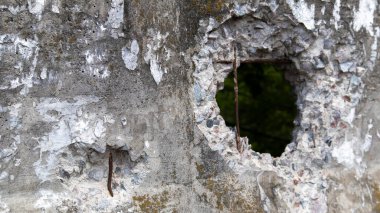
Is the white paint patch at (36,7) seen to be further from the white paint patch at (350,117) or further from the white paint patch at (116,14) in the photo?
the white paint patch at (350,117)

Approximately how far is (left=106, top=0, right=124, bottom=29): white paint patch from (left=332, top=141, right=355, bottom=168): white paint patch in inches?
48.3

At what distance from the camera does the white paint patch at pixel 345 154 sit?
273 centimetres

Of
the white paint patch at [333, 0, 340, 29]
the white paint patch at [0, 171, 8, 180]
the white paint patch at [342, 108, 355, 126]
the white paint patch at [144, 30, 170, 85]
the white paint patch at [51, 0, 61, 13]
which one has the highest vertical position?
the white paint patch at [333, 0, 340, 29]

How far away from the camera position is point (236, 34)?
2562mm

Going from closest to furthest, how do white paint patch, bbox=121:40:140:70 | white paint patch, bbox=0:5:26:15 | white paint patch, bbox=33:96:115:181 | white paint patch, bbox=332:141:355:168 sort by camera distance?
white paint patch, bbox=0:5:26:15 → white paint patch, bbox=33:96:115:181 → white paint patch, bbox=121:40:140:70 → white paint patch, bbox=332:141:355:168

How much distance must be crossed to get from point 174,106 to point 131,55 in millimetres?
295

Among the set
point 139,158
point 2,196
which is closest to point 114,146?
point 139,158

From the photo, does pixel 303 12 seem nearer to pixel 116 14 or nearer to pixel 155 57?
pixel 155 57

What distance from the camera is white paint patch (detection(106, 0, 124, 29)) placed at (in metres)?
2.29

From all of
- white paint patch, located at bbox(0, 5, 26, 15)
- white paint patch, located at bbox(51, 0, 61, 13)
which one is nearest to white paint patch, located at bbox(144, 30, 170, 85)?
white paint patch, located at bbox(51, 0, 61, 13)

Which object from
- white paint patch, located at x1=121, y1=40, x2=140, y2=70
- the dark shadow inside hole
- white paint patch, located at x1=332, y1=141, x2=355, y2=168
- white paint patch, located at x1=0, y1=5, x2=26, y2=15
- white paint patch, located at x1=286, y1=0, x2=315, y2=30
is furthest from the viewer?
the dark shadow inside hole

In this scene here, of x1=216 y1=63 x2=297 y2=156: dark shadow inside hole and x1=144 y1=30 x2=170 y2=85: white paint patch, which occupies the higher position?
x1=144 y1=30 x2=170 y2=85: white paint patch

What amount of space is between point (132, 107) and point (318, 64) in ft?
3.13

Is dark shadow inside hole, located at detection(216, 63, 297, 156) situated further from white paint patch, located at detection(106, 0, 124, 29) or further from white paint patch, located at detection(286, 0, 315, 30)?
white paint patch, located at detection(106, 0, 124, 29)
